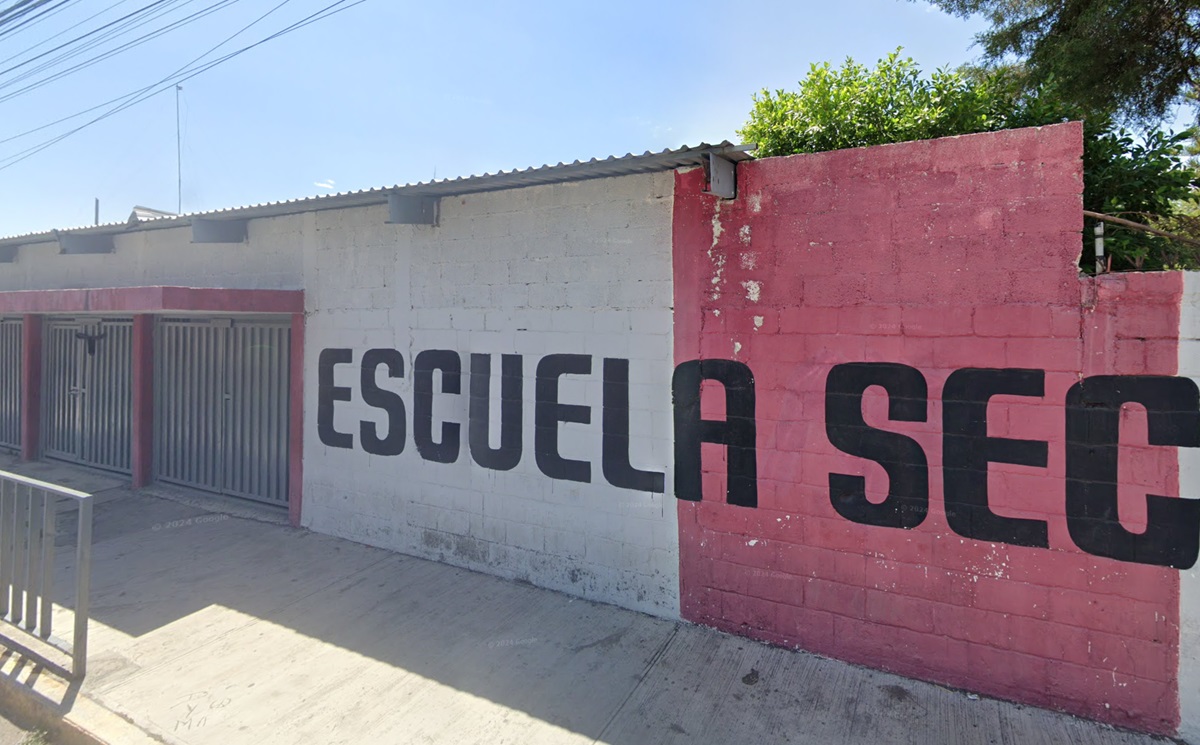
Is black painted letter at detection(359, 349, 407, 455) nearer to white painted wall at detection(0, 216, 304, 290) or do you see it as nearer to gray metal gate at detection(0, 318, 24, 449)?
white painted wall at detection(0, 216, 304, 290)

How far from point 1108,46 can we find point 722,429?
6.31 meters

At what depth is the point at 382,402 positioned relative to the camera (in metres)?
6.06

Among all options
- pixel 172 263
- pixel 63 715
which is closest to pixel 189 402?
pixel 172 263

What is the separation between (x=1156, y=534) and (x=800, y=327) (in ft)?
6.80

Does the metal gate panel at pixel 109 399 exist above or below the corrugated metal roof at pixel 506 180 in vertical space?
below

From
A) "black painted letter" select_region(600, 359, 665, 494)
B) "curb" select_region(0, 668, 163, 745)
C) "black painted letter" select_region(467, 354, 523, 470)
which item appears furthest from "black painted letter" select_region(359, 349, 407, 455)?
"curb" select_region(0, 668, 163, 745)

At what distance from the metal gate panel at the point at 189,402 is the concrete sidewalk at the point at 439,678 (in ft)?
7.97

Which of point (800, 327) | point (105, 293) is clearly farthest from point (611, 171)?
point (105, 293)

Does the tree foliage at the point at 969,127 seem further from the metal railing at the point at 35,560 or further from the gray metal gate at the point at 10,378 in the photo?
the gray metal gate at the point at 10,378

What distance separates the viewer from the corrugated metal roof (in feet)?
13.8

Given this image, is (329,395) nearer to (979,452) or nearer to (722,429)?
(722,429)

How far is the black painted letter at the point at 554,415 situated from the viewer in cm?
502

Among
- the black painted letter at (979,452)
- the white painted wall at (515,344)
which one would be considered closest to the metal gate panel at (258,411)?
the white painted wall at (515,344)

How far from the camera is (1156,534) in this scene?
3365mm
